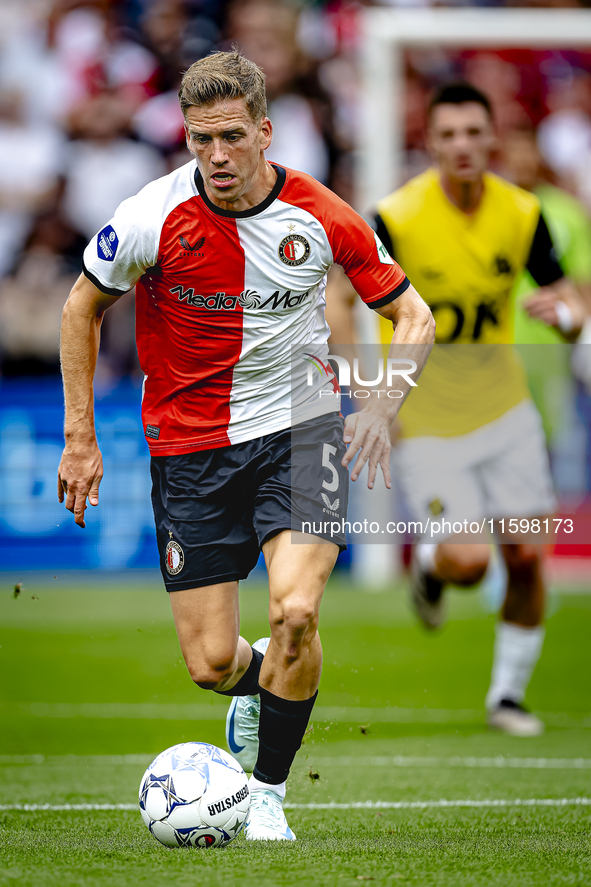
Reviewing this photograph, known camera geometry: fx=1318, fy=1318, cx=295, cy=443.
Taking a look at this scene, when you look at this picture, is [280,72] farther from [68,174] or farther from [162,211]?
[162,211]

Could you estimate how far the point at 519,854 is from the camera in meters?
4.15

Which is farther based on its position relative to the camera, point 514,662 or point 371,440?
point 514,662

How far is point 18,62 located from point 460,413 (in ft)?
27.1

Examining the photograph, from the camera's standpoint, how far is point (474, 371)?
7223 millimetres

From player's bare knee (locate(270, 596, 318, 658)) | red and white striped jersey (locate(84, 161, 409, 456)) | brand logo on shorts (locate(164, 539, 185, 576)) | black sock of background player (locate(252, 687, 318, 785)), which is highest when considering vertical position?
red and white striped jersey (locate(84, 161, 409, 456))

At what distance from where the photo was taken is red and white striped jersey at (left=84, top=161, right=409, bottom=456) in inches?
179

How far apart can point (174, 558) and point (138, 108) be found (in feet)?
29.9

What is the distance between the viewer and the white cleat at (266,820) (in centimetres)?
435

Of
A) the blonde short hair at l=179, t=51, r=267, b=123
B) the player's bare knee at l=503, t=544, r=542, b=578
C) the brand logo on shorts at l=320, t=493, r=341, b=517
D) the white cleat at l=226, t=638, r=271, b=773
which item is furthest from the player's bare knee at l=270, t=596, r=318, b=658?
the player's bare knee at l=503, t=544, r=542, b=578

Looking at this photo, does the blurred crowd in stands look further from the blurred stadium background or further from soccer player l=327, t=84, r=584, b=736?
soccer player l=327, t=84, r=584, b=736

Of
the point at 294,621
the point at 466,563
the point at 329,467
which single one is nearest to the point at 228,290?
the point at 329,467

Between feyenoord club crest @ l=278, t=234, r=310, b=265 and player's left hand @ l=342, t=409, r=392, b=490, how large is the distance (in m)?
0.63

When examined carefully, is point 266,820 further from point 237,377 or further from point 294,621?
point 237,377

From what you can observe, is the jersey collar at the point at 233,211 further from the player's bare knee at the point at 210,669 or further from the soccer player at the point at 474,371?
the soccer player at the point at 474,371
